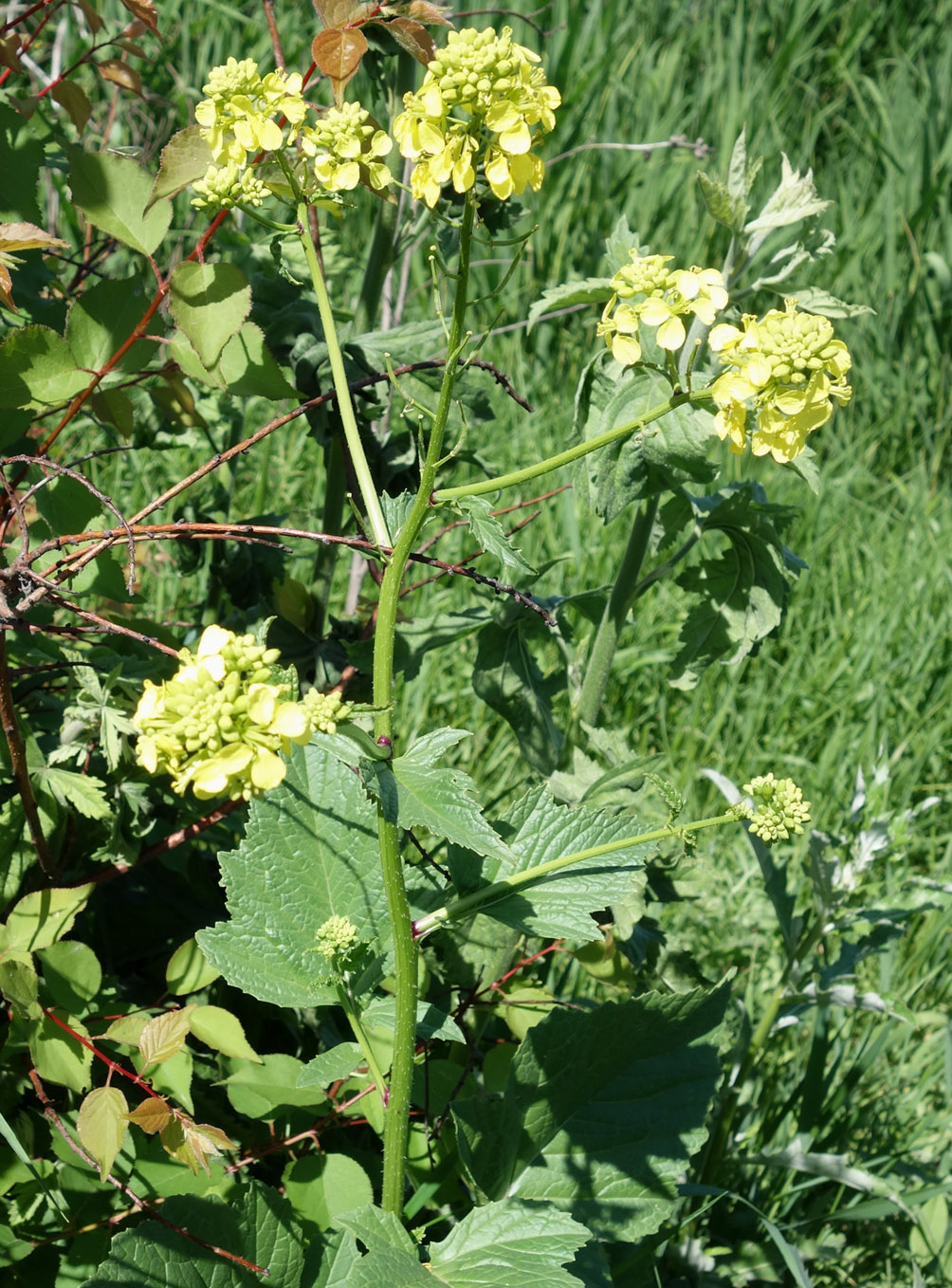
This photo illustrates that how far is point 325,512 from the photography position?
1614 millimetres

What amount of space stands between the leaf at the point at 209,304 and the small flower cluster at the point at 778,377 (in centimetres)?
50

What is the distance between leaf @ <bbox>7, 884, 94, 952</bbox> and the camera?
1237 mm

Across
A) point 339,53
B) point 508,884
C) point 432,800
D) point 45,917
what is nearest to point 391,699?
point 432,800

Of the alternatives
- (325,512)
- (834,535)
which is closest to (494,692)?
(325,512)

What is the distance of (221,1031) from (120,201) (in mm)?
883

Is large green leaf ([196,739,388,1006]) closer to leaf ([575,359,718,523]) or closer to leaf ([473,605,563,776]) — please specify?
leaf ([473,605,563,776])

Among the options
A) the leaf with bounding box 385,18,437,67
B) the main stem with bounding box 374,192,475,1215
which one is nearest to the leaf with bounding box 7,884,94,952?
the main stem with bounding box 374,192,475,1215

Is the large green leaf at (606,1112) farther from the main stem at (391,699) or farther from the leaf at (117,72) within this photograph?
the leaf at (117,72)

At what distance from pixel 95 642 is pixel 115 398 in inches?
21.7

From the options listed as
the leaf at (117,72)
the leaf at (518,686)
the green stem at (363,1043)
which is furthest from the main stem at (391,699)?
the leaf at (117,72)

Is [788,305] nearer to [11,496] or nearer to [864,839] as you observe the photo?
[11,496]

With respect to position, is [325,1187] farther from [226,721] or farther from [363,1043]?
[226,721]

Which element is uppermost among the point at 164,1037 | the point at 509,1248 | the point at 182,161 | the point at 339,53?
the point at 339,53

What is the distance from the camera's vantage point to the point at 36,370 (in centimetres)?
121
